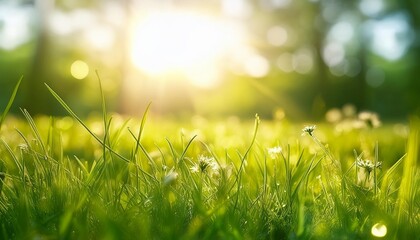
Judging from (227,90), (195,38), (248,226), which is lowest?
(227,90)

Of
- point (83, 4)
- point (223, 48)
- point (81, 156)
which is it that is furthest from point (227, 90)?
point (81, 156)

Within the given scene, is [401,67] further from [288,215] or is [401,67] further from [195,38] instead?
[288,215]

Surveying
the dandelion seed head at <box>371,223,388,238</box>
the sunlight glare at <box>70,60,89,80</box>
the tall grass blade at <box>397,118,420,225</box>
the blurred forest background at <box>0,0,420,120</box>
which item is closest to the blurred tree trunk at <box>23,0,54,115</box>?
the blurred forest background at <box>0,0,420,120</box>

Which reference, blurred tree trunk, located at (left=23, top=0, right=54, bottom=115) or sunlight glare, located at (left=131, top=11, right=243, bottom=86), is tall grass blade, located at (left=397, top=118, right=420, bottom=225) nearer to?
sunlight glare, located at (left=131, top=11, right=243, bottom=86)

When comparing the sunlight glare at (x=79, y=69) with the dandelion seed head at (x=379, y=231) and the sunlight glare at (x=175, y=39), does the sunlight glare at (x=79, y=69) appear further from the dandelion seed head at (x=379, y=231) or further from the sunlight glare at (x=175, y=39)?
the dandelion seed head at (x=379, y=231)

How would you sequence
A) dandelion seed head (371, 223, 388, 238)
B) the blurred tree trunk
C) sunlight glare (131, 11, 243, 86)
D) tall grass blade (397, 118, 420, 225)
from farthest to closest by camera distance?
1. the blurred tree trunk
2. sunlight glare (131, 11, 243, 86)
3. tall grass blade (397, 118, 420, 225)
4. dandelion seed head (371, 223, 388, 238)

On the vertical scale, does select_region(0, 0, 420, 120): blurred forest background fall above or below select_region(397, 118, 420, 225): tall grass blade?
below

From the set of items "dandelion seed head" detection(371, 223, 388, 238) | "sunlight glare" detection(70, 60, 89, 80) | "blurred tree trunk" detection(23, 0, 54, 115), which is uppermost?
"dandelion seed head" detection(371, 223, 388, 238)
